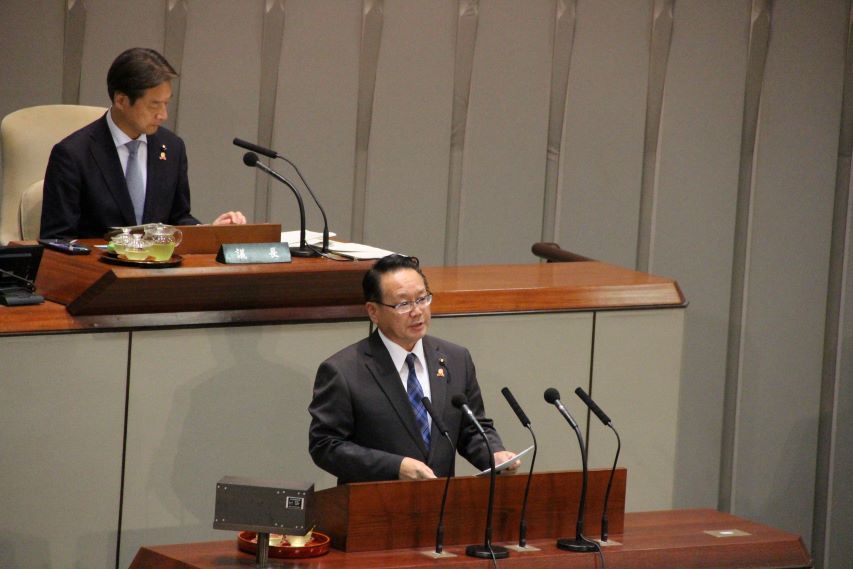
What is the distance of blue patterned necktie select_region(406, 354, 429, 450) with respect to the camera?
3.82m

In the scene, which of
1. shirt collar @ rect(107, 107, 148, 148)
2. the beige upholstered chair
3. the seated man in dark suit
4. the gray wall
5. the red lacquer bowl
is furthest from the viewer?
the gray wall

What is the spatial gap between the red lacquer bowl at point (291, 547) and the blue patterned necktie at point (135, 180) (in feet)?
5.05

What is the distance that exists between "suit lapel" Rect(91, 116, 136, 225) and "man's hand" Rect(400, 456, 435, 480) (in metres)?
1.45

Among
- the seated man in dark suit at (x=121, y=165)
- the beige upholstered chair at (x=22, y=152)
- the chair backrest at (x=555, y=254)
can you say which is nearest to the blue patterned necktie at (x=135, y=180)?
the seated man in dark suit at (x=121, y=165)

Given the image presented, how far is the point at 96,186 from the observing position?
442 centimetres

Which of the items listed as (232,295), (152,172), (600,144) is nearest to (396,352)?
(232,295)

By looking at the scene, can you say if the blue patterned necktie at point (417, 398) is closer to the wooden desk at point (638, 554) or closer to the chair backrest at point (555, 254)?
the wooden desk at point (638, 554)

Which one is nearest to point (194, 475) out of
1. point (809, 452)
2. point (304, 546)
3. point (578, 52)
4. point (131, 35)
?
point (304, 546)

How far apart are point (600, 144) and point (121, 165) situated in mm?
3220

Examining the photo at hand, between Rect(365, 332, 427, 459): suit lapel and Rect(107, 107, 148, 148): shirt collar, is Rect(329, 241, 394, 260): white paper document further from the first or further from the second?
Rect(107, 107, 148, 148): shirt collar

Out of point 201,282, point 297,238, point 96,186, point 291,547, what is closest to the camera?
point 291,547

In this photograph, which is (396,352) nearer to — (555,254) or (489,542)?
(489,542)

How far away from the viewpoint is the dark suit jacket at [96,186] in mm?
4359

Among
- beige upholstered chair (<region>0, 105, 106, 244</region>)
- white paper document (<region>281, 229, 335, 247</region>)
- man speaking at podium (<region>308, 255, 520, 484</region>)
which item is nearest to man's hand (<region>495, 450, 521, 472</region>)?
man speaking at podium (<region>308, 255, 520, 484</region>)
